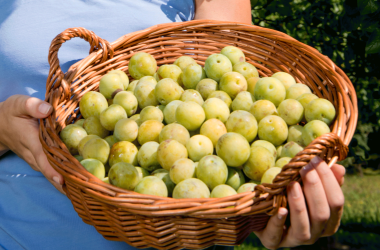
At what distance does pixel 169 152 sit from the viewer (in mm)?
993

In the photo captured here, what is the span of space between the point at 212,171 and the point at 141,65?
2.21 ft

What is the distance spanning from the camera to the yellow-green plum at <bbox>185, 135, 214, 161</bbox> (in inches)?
40.9

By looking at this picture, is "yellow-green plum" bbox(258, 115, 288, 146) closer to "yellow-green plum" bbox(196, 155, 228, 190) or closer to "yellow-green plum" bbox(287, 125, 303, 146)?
"yellow-green plum" bbox(287, 125, 303, 146)

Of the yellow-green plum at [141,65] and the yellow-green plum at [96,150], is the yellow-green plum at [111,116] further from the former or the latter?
the yellow-green plum at [141,65]

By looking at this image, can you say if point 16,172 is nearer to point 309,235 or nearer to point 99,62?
point 99,62

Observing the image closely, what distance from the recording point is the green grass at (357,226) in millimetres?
2143

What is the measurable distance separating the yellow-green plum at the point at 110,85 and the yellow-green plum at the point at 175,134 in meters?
0.37

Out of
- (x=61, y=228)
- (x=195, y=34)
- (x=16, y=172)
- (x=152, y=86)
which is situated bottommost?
(x=61, y=228)

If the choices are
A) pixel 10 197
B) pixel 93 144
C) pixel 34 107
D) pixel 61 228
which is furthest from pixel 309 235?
pixel 10 197

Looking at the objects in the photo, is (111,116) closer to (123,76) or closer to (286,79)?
(123,76)

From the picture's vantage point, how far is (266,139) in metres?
1.10

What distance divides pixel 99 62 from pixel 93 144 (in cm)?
51

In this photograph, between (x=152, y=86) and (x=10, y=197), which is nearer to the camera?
(x=10, y=197)

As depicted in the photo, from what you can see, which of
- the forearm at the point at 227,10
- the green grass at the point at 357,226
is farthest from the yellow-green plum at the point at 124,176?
the green grass at the point at 357,226
